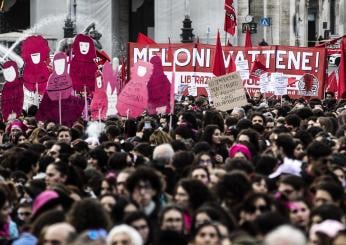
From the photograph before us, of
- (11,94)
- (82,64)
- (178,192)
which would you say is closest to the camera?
(178,192)

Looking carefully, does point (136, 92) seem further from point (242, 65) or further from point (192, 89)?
point (192, 89)

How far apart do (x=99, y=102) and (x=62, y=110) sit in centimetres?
128

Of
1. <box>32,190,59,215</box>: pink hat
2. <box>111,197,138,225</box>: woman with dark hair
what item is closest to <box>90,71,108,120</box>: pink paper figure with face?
<box>32,190,59,215</box>: pink hat

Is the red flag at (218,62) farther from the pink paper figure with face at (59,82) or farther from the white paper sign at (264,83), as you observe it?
the pink paper figure with face at (59,82)

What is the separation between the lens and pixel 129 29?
68.3 metres

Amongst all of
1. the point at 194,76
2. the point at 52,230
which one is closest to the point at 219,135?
the point at 52,230

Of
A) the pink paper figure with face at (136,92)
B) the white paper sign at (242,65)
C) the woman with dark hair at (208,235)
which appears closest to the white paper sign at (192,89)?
the white paper sign at (242,65)

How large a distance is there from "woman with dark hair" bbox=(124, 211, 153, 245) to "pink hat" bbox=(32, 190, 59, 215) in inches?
50.4

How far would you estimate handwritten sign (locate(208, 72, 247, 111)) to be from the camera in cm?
2672

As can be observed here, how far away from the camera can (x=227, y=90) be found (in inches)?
1057

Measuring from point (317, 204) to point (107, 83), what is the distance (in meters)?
13.9

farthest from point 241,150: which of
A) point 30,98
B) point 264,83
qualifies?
point 264,83

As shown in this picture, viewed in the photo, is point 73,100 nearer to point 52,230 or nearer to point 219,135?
point 219,135

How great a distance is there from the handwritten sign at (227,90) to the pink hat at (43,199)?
1338 cm
